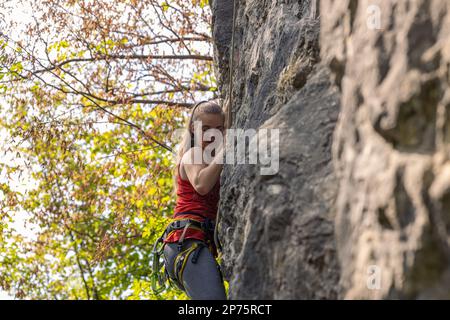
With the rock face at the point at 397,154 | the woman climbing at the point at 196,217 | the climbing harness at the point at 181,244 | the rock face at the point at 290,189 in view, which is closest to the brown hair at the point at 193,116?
the woman climbing at the point at 196,217

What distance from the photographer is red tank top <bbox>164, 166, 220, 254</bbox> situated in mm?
4676

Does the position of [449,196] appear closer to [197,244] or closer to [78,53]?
[197,244]

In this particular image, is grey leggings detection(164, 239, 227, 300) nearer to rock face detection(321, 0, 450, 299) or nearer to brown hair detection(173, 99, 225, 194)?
brown hair detection(173, 99, 225, 194)

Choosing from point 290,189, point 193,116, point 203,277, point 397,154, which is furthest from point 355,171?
point 193,116

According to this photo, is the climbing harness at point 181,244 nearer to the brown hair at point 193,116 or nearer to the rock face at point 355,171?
the rock face at point 355,171

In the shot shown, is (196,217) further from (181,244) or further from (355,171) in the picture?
(355,171)

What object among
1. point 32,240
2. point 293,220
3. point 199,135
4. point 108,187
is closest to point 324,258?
point 293,220

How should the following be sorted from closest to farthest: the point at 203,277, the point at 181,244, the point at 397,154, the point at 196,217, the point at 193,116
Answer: the point at 397,154
the point at 203,277
the point at 181,244
the point at 196,217
the point at 193,116

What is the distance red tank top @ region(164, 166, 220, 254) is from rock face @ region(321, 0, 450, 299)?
156cm

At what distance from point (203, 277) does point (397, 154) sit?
1.97m

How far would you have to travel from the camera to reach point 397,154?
2.85 metres

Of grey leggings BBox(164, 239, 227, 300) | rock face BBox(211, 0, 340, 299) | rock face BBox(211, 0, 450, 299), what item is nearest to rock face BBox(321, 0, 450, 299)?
rock face BBox(211, 0, 450, 299)

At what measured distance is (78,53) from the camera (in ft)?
39.3

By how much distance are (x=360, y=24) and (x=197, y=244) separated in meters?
2.01
